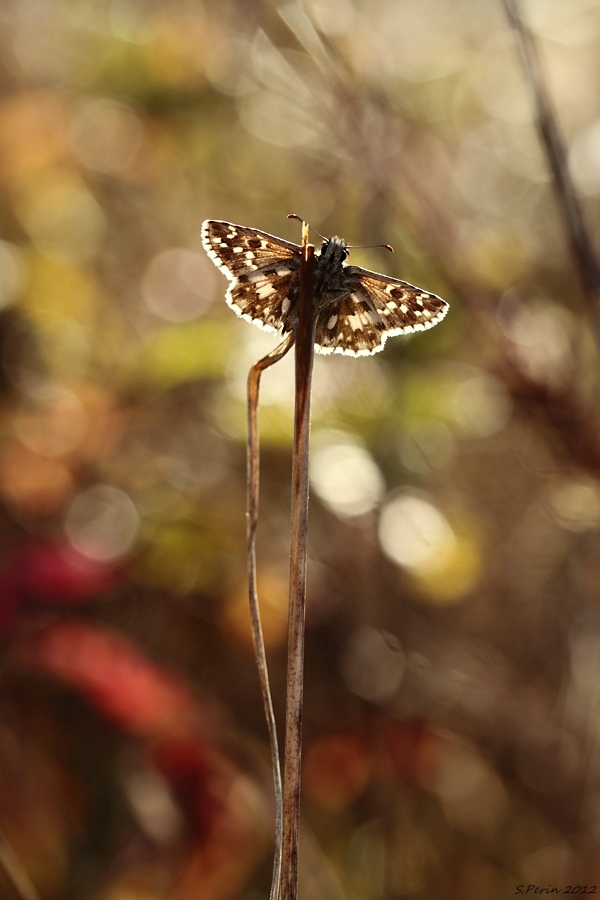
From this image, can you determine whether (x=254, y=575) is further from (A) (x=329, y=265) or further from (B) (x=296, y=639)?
(A) (x=329, y=265)

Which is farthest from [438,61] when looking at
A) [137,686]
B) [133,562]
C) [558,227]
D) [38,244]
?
[137,686]

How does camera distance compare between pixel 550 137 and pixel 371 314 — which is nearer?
pixel 371 314

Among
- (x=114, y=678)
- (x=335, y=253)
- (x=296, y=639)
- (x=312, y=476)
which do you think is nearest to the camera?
(x=296, y=639)

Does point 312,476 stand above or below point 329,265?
below

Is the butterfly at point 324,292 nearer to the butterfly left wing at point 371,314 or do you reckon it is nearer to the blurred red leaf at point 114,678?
the butterfly left wing at point 371,314

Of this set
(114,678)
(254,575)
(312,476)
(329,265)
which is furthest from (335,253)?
(114,678)

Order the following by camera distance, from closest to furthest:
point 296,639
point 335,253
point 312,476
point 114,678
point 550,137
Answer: point 296,639 → point 335,253 → point 550,137 → point 312,476 → point 114,678

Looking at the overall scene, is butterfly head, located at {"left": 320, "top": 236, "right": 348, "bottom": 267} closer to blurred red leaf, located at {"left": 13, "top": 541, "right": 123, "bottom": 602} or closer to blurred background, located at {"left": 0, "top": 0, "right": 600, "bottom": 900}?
blurred background, located at {"left": 0, "top": 0, "right": 600, "bottom": 900}

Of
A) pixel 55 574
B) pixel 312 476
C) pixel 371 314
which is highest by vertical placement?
pixel 371 314
